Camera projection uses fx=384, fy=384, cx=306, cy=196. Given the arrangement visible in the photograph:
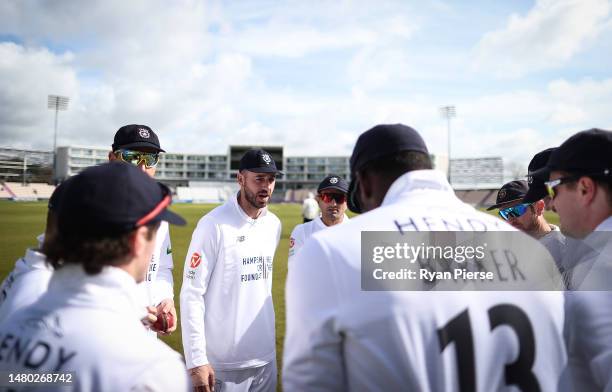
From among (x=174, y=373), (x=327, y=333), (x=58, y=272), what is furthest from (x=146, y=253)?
(x=327, y=333)

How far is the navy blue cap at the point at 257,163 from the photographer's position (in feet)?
13.4

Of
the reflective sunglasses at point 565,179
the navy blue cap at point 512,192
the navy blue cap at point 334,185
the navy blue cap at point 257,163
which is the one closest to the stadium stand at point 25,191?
the navy blue cap at point 334,185

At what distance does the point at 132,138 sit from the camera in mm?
3758

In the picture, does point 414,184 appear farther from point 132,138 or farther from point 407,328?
point 132,138

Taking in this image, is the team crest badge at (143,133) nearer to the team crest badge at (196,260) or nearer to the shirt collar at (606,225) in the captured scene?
the team crest badge at (196,260)

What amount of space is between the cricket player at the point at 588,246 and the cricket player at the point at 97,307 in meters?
1.71

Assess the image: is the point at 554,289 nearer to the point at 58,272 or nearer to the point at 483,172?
the point at 58,272

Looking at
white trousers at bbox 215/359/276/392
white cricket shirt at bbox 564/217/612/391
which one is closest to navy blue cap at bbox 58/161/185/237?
white cricket shirt at bbox 564/217/612/391

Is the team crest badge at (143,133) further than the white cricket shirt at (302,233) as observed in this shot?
No

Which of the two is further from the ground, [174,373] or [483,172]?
[483,172]

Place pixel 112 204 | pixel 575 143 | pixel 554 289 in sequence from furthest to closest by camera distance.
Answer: pixel 575 143
pixel 554 289
pixel 112 204

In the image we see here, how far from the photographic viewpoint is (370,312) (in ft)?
4.47

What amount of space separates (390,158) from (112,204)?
1.15 m

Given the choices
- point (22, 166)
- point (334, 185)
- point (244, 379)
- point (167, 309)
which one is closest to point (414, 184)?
point (167, 309)
